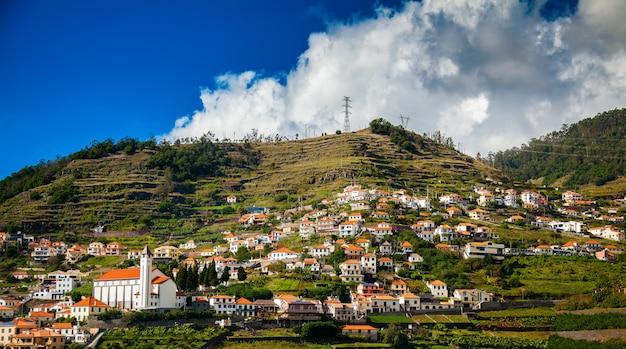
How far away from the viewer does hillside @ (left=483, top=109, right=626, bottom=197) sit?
424ft

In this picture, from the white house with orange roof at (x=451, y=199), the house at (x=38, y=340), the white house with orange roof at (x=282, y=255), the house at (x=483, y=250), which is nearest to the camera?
the house at (x=38, y=340)

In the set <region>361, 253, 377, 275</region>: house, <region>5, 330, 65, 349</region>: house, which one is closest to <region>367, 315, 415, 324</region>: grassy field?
<region>361, 253, 377, 275</region>: house

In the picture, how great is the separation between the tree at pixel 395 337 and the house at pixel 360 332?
3.00ft

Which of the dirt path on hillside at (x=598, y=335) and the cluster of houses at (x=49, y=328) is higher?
the cluster of houses at (x=49, y=328)

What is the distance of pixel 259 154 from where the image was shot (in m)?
129

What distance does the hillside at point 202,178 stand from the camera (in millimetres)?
Result: 97938

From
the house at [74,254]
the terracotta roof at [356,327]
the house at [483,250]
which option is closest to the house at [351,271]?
the terracotta roof at [356,327]

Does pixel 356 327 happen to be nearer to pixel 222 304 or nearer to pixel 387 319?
pixel 387 319

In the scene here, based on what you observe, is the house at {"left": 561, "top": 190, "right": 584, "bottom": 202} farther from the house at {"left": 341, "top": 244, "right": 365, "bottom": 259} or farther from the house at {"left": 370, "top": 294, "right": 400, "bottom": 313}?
the house at {"left": 370, "top": 294, "right": 400, "bottom": 313}

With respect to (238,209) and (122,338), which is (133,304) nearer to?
(122,338)

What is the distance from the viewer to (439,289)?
65.1 metres

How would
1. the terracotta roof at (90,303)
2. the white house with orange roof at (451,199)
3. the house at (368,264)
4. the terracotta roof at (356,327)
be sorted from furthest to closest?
the white house with orange roof at (451,199) → the house at (368,264) → the terracotta roof at (90,303) → the terracotta roof at (356,327)

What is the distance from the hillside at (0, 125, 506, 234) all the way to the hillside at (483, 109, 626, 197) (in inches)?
772

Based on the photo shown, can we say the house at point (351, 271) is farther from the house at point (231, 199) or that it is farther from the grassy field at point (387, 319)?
the house at point (231, 199)
